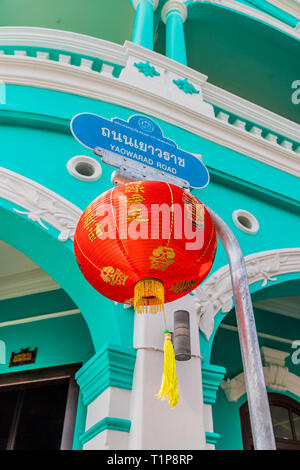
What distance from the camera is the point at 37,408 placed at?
3.80m

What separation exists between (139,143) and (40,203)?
96 centimetres

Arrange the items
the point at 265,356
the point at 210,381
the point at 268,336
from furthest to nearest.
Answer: the point at 268,336, the point at 265,356, the point at 210,381

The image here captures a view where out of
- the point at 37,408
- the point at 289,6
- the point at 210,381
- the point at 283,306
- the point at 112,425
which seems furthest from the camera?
the point at 289,6

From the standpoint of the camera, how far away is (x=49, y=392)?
12.8 ft

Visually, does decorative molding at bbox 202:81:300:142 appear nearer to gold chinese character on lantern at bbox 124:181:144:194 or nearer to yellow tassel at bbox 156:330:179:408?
gold chinese character on lantern at bbox 124:181:144:194

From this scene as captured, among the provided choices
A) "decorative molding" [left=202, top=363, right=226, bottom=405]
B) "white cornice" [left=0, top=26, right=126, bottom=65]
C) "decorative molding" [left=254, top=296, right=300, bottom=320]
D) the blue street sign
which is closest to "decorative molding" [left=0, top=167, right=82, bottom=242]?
the blue street sign

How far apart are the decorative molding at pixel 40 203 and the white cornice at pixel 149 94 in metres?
1.25

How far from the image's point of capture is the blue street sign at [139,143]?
234cm

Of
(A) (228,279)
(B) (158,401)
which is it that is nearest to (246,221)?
(A) (228,279)

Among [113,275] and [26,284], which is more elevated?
[26,284]

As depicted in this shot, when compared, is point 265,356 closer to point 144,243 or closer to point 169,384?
point 169,384

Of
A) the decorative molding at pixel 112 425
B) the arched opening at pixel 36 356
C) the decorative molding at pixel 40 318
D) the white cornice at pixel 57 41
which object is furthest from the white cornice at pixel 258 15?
the decorative molding at pixel 112 425

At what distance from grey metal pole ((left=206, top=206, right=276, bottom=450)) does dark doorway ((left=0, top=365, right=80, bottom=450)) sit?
7.59ft
